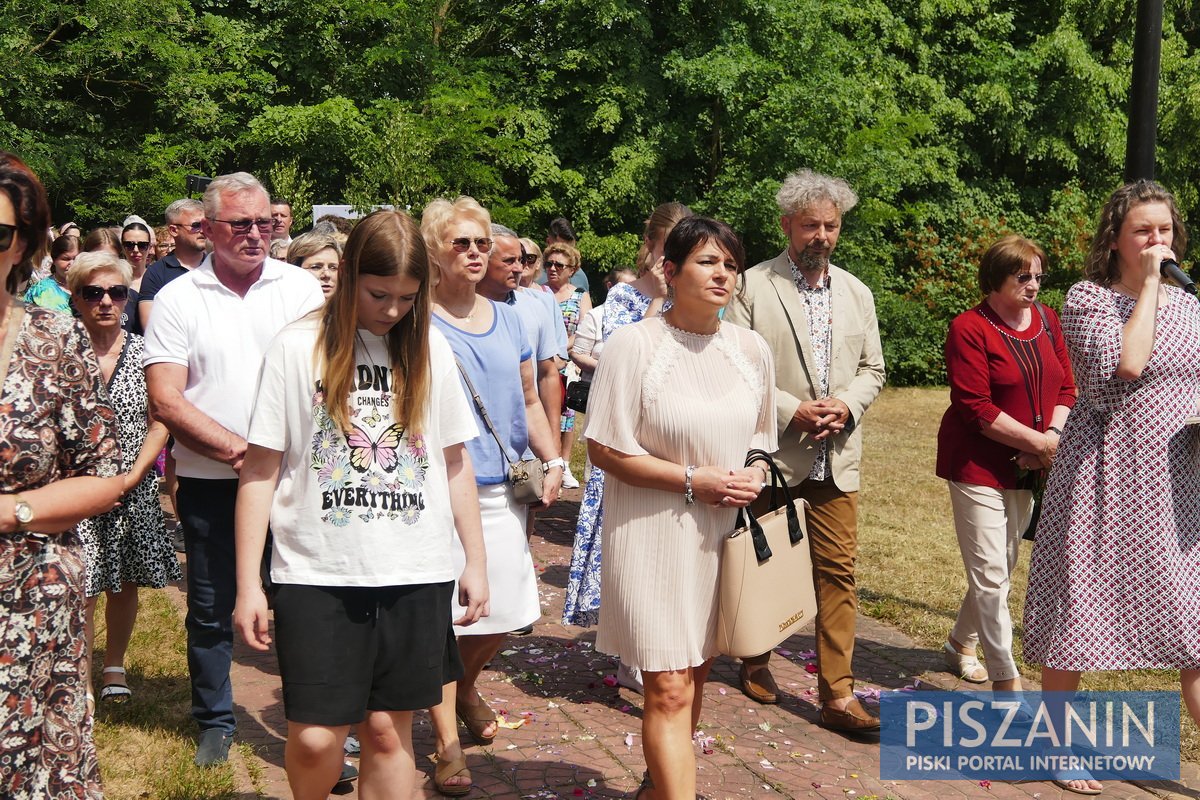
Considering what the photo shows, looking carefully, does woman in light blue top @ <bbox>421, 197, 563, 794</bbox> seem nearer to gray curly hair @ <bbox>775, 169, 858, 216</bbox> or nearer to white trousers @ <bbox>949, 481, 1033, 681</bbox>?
gray curly hair @ <bbox>775, 169, 858, 216</bbox>

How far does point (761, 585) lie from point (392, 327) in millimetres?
1549

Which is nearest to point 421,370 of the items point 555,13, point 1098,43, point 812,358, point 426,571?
point 426,571

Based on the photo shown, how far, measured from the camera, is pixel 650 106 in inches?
1062

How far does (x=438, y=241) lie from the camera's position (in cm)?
505

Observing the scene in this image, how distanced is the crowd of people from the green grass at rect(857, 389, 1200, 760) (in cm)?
75

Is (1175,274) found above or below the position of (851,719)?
above

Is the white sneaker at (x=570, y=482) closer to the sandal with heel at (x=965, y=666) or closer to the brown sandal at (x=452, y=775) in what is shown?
the sandal with heel at (x=965, y=666)

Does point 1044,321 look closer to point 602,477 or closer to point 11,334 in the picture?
point 602,477

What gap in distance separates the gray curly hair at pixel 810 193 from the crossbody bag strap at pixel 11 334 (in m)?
3.61

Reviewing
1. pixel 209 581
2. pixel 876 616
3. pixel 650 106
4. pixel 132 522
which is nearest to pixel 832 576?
pixel 876 616

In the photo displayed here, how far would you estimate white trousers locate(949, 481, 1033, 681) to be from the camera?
5766 mm

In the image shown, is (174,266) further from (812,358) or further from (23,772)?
(23,772)

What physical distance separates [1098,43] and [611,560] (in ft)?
102

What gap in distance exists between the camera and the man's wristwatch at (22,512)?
9.37 feet
